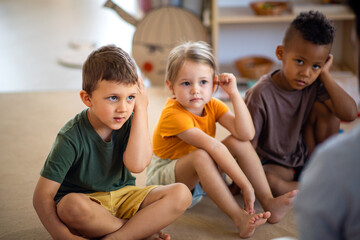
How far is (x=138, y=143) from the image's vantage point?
1238 mm

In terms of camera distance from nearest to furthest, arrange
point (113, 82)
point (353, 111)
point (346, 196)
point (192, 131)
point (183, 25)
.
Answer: point (346, 196) → point (113, 82) → point (192, 131) → point (353, 111) → point (183, 25)

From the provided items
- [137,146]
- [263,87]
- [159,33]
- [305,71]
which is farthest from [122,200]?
[159,33]

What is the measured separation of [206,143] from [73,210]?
451mm

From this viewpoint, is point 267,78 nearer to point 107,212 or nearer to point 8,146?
point 107,212

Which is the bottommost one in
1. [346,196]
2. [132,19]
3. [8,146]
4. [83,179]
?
[8,146]

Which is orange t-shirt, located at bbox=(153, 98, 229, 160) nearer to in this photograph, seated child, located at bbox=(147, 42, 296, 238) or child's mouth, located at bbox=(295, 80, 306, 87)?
seated child, located at bbox=(147, 42, 296, 238)

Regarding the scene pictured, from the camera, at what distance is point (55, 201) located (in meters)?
1.23

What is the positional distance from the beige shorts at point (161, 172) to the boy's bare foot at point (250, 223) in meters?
0.27

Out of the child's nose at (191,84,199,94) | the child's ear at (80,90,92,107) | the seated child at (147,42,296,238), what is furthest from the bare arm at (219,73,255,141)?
the child's ear at (80,90,92,107)

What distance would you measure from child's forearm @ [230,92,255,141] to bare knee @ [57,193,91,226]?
54 cm

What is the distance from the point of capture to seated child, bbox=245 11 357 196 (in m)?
1.46

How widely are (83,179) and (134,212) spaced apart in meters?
0.18

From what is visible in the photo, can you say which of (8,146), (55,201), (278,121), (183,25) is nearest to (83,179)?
(55,201)

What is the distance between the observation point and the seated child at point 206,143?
134 centimetres
